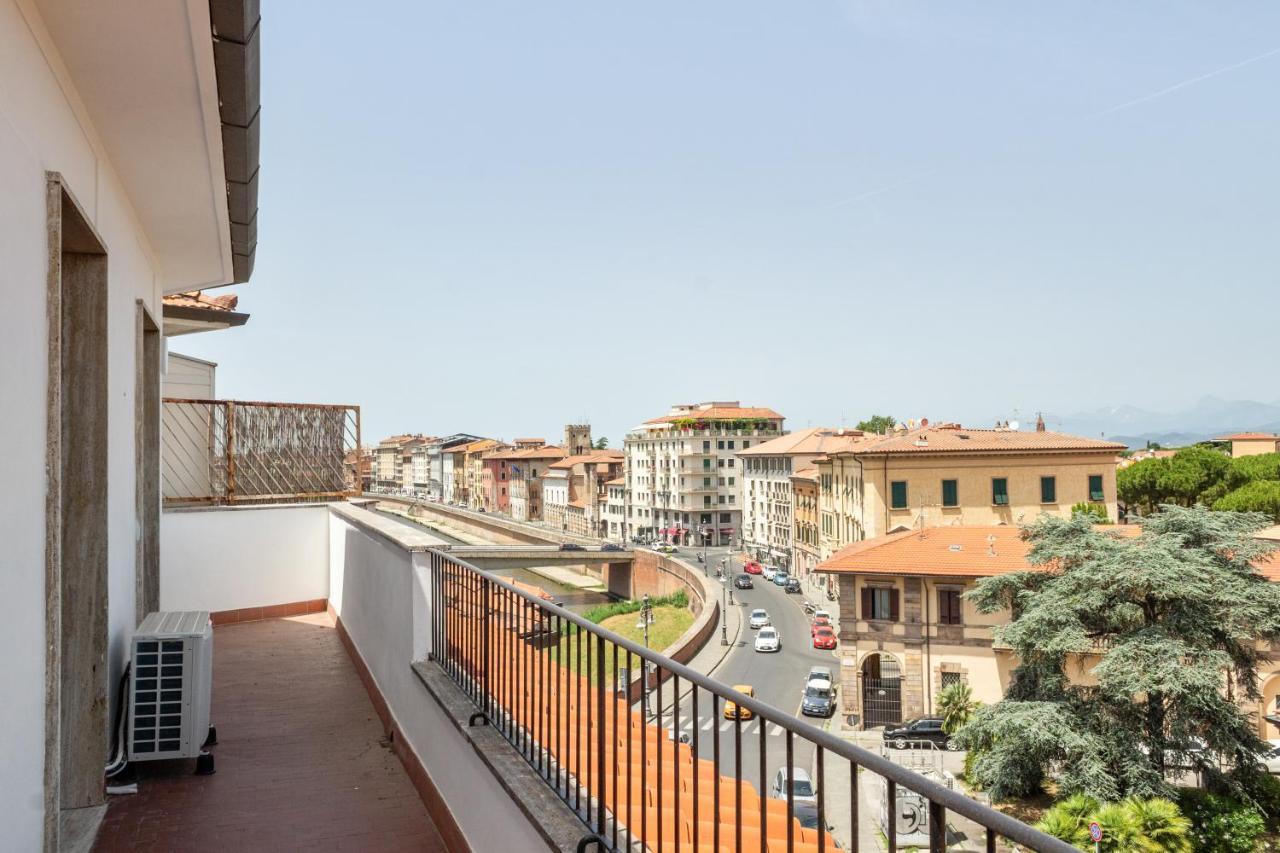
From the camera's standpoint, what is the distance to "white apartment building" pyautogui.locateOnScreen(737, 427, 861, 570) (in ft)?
222

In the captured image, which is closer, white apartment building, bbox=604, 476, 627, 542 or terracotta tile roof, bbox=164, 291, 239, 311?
terracotta tile roof, bbox=164, 291, 239, 311

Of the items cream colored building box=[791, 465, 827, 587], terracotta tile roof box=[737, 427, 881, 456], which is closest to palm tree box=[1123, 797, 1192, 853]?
cream colored building box=[791, 465, 827, 587]

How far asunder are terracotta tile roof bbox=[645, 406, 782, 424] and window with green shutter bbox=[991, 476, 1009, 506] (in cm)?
4400

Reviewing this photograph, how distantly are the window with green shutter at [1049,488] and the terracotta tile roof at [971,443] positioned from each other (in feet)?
5.18

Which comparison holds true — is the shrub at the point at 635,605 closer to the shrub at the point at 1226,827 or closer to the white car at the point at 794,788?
the shrub at the point at 1226,827

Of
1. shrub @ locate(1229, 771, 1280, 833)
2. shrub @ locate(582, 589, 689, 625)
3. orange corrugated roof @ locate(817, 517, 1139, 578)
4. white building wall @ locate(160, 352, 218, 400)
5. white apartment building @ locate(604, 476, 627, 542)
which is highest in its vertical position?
white building wall @ locate(160, 352, 218, 400)

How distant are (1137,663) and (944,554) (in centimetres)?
→ 905

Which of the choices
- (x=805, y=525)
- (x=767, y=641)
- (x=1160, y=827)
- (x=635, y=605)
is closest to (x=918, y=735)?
(x=1160, y=827)

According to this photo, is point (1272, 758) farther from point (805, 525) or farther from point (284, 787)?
point (805, 525)

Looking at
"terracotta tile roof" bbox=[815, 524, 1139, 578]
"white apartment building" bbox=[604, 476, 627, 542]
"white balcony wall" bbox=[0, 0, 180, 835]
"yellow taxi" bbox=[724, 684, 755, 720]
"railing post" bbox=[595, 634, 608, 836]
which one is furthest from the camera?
"white apartment building" bbox=[604, 476, 627, 542]

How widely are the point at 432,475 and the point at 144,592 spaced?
5546 inches

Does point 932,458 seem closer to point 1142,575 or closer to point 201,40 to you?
point 1142,575

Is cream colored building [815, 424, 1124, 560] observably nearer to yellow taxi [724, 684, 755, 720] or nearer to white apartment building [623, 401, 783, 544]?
white apartment building [623, 401, 783, 544]

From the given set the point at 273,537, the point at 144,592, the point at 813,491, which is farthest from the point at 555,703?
the point at 813,491
